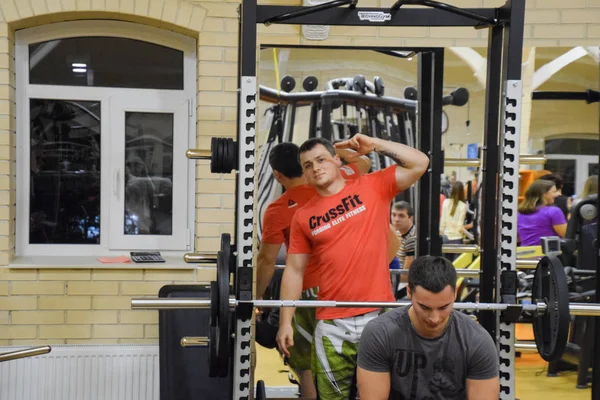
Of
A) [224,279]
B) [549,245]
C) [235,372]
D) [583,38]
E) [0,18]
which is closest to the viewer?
[224,279]

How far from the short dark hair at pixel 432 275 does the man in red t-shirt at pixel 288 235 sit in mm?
886

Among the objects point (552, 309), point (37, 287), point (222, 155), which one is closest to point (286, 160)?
point (222, 155)

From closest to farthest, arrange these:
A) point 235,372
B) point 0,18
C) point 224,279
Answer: point 224,279 < point 235,372 < point 0,18

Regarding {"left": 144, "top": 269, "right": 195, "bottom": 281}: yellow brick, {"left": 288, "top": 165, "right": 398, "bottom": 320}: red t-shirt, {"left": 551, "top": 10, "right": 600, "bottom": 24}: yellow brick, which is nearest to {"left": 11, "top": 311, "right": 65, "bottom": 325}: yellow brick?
{"left": 144, "top": 269, "right": 195, "bottom": 281}: yellow brick

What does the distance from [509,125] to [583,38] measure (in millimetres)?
1505

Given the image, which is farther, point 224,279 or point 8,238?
point 8,238

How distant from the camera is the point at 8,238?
3613 mm

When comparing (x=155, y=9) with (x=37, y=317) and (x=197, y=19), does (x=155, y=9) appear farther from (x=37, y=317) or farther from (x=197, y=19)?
(x=37, y=317)

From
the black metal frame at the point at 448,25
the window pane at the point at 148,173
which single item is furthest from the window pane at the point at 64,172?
the black metal frame at the point at 448,25

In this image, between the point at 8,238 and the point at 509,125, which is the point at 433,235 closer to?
the point at 509,125

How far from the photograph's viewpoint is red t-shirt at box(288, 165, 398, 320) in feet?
9.21

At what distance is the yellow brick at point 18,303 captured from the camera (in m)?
3.63

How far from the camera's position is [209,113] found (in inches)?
146

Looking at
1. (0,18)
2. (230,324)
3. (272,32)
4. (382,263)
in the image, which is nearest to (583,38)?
(272,32)
